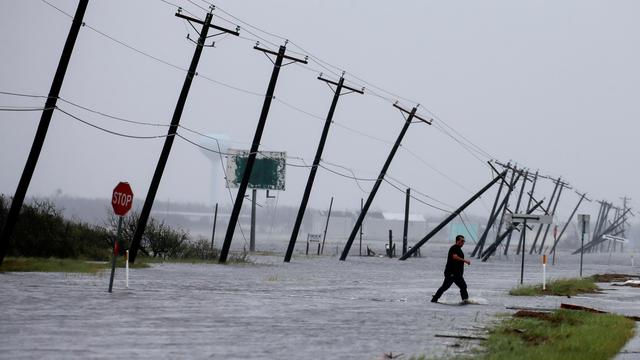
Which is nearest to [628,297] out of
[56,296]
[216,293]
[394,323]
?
[216,293]

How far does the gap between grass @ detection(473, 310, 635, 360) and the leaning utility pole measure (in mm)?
15882

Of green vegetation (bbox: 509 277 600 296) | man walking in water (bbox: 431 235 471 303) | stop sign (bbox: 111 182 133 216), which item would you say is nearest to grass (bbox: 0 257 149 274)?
stop sign (bbox: 111 182 133 216)

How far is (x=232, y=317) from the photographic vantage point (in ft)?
66.5

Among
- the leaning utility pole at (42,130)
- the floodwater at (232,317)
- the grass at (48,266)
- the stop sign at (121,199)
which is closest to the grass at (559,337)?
the floodwater at (232,317)

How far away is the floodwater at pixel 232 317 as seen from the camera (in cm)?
1468

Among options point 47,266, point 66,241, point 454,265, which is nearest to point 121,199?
point 454,265

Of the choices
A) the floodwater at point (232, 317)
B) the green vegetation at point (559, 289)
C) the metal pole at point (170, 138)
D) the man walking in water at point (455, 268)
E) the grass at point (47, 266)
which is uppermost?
the metal pole at point (170, 138)

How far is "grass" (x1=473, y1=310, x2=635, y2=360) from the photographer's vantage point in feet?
49.6

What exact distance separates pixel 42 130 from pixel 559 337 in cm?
1880

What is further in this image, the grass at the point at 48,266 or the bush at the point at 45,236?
the bush at the point at 45,236

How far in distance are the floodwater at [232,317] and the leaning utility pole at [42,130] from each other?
154 cm

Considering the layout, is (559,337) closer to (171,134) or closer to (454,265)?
(454,265)

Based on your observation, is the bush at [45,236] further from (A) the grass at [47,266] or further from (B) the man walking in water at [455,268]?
(B) the man walking in water at [455,268]

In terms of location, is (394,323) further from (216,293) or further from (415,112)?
(415,112)
